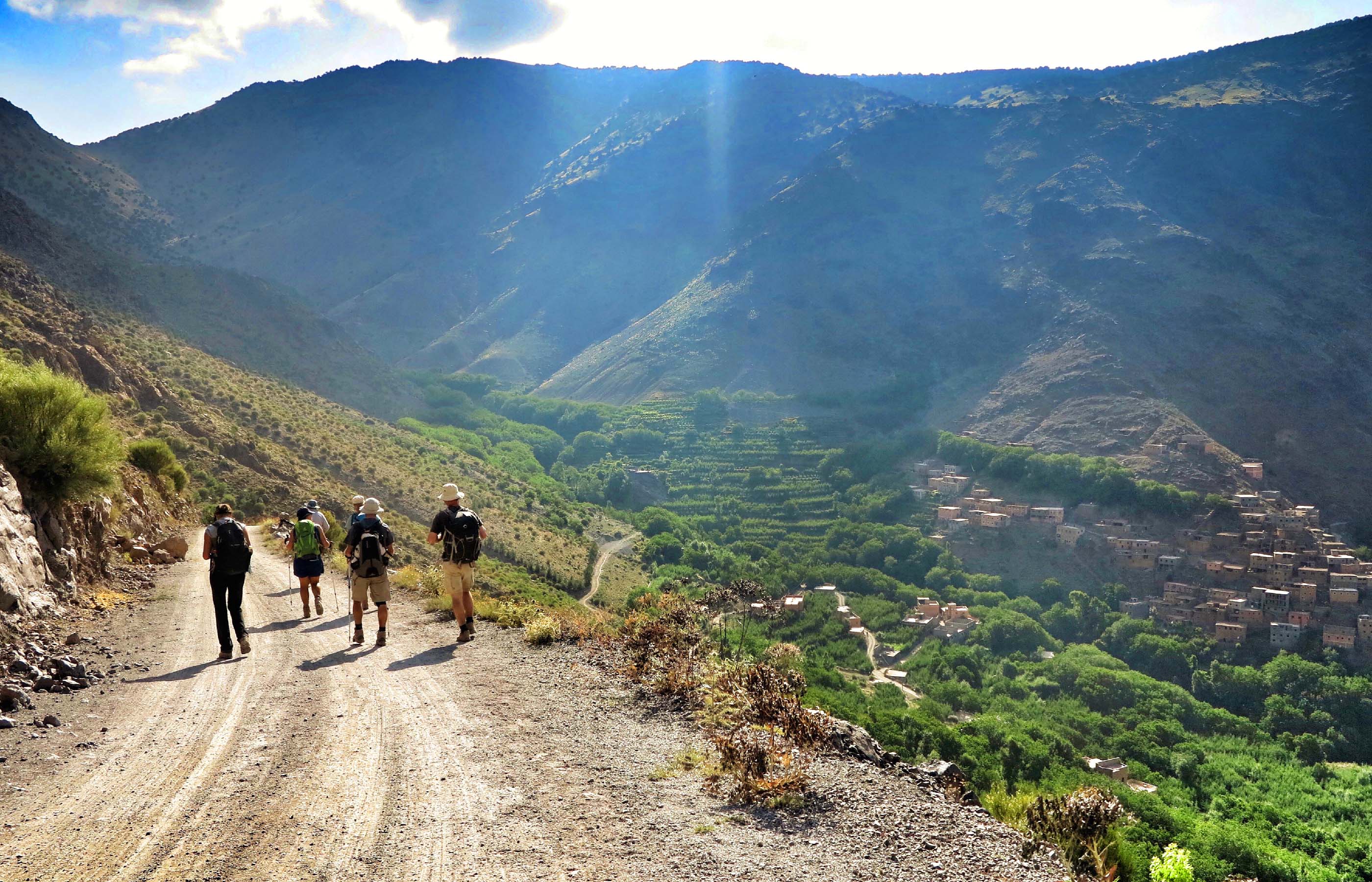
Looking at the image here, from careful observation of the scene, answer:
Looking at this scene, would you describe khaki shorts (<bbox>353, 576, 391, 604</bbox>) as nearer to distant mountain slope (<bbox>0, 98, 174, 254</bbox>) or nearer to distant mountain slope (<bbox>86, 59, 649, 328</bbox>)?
distant mountain slope (<bbox>0, 98, 174, 254</bbox>)

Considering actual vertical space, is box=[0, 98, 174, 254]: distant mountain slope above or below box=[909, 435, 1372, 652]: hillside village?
above

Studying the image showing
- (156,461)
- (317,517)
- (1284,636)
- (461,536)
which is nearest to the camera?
(461,536)

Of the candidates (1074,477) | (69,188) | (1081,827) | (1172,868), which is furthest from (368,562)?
(69,188)

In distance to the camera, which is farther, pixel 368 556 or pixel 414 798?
pixel 368 556

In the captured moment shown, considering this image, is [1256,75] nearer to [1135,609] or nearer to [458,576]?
[1135,609]

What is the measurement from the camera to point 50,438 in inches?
450

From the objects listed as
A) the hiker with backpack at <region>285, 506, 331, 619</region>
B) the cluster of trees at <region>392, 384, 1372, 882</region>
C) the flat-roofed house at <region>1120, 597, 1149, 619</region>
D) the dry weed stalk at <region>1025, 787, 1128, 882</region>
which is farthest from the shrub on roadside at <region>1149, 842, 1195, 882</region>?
the flat-roofed house at <region>1120, 597, 1149, 619</region>

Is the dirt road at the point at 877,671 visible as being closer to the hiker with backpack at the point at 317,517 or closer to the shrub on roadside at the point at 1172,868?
the hiker with backpack at the point at 317,517

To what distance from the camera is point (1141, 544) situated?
156 ft

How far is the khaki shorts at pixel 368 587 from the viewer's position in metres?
9.99

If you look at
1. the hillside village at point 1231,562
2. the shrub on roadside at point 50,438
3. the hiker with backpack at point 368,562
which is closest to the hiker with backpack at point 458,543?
the hiker with backpack at point 368,562

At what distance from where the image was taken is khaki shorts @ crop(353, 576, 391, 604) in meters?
9.99

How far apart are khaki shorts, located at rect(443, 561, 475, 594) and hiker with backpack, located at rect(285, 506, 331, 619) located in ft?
9.55

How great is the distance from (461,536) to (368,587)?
4.43 ft
